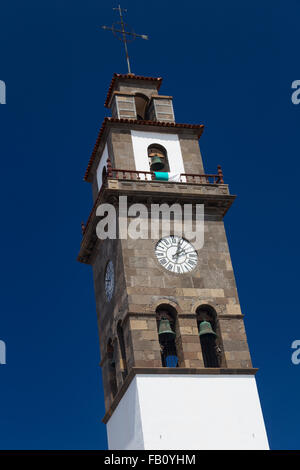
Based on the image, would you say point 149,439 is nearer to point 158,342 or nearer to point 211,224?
point 158,342

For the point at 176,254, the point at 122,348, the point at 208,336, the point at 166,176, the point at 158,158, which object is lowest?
the point at 208,336

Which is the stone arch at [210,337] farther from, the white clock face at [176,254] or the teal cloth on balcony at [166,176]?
the teal cloth on balcony at [166,176]

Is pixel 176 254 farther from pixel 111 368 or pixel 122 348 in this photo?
pixel 111 368

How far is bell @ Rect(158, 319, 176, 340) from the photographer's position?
126 ft

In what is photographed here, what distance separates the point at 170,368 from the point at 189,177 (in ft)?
37.4

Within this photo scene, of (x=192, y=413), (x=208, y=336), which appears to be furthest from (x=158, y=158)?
(x=192, y=413)

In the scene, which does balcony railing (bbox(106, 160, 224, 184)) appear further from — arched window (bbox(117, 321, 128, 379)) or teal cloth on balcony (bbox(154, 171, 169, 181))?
arched window (bbox(117, 321, 128, 379))

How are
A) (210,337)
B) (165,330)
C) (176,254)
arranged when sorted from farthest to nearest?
(176,254), (210,337), (165,330)

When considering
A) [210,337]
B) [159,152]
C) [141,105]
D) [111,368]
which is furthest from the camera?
[141,105]

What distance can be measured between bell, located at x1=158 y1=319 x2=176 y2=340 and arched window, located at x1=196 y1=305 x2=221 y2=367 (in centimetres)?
144

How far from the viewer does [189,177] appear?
144ft

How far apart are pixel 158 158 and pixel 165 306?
355 inches

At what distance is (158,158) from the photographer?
44375mm

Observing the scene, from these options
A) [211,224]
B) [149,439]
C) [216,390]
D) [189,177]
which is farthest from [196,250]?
[149,439]
